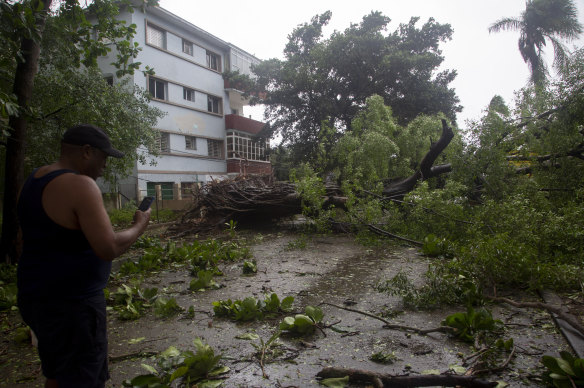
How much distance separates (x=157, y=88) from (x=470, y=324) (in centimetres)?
2104

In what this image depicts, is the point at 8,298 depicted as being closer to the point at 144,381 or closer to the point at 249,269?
the point at 249,269

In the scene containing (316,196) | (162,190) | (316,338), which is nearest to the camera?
(316,338)

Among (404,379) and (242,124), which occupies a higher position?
(242,124)

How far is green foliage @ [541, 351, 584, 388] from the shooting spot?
182 cm

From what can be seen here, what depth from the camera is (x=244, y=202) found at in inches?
361

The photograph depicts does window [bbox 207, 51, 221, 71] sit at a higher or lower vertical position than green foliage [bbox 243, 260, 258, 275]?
higher

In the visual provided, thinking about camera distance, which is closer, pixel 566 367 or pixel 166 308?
pixel 566 367

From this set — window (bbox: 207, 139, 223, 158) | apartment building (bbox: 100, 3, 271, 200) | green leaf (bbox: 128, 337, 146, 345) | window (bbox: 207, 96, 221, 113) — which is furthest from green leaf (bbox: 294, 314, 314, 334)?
window (bbox: 207, 96, 221, 113)

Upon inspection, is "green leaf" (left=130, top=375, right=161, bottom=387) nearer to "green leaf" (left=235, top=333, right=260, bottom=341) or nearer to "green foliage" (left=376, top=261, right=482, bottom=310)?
"green leaf" (left=235, top=333, right=260, bottom=341)

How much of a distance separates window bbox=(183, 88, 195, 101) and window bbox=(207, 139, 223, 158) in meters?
2.99

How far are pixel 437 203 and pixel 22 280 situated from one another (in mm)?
6189

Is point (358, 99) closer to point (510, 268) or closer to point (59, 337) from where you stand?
Result: point (510, 268)

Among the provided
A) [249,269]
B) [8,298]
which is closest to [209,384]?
[249,269]

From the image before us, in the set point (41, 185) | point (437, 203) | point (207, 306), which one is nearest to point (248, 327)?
point (207, 306)
